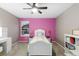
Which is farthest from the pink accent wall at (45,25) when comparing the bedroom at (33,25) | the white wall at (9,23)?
the white wall at (9,23)

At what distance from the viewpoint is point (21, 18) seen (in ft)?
13.9

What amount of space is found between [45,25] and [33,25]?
1.63ft

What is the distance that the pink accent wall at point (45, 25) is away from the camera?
4028 mm

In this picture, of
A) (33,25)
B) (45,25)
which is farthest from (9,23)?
(45,25)

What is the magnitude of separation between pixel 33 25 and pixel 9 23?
3.33 feet

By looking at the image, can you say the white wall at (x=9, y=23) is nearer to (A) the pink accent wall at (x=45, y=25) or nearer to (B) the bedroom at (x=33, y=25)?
(B) the bedroom at (x=33, y=25)

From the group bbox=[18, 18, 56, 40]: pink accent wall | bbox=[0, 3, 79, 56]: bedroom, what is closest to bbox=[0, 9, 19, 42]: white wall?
bbox=[0, 3, 79, 56]: bedroom

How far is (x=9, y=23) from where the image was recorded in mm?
3578

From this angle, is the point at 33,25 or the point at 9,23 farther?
the point at 33,25

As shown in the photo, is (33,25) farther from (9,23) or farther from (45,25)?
(9,23)

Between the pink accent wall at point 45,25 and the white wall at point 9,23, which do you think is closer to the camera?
the white wall at point 9,23

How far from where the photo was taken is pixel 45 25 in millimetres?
4215

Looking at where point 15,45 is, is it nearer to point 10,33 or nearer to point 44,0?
point 10,33

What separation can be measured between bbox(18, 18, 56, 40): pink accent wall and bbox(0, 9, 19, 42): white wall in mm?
475
